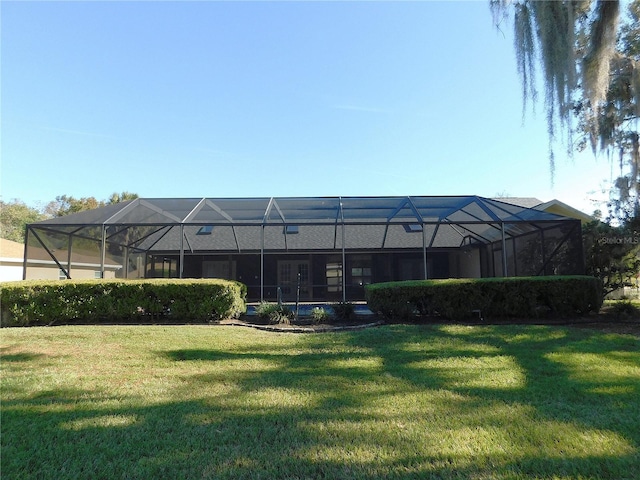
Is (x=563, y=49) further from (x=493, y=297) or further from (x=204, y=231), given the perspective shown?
(x=204, y=231)

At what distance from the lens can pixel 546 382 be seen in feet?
13.2

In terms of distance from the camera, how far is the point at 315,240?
17750 mm

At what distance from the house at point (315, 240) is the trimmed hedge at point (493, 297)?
5.95ft

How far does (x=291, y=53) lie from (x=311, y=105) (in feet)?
10.8

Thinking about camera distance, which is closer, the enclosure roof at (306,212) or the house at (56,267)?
the house at (56,267)

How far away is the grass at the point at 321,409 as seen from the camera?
7.55ft

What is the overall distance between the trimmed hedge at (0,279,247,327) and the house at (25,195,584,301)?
1193 millimetres

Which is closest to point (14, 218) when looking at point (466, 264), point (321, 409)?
point (466, 264)

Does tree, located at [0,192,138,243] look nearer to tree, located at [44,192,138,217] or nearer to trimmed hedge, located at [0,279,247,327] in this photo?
tree, located at [44,192,138,217]

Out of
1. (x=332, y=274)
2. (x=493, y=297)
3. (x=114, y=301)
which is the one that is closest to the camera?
(x=493, y=297)

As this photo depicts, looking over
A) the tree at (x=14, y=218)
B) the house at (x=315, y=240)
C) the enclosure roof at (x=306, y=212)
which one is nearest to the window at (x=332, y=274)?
the house at (x=315, y=240)

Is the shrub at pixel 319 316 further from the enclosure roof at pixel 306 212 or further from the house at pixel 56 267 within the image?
the house at pixel 56 267

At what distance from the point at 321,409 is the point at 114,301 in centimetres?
706

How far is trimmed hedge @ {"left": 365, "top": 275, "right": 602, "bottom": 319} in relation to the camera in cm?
816
